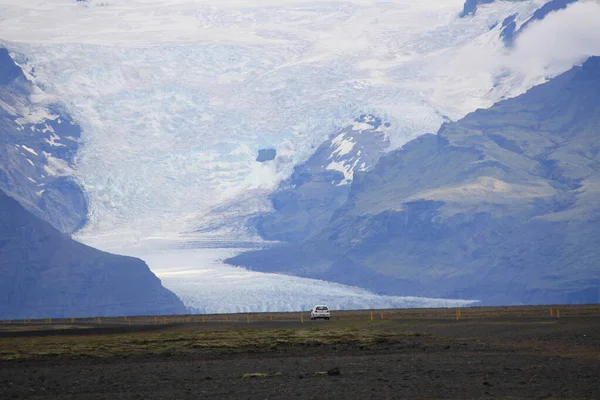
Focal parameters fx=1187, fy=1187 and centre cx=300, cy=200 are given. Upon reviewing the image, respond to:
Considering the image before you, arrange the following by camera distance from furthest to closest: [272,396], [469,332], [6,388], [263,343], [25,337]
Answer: [25,337], [469,332], [263,343], [6,388], [272,396]

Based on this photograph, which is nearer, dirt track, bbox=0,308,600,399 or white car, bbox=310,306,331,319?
dirt track, bbox=0,308,600,399

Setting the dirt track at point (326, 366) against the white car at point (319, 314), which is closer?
the dirt track at point (326, 366)

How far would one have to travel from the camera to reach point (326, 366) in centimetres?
5047

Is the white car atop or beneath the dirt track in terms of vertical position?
atop

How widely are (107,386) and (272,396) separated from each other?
7.58 m

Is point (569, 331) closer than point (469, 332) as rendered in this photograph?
Yes

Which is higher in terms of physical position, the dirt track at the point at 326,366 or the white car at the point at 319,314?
the white car at the point at 319,314

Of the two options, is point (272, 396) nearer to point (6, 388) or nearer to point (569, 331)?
point (6, 388)

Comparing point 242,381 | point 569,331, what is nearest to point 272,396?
point 242,381

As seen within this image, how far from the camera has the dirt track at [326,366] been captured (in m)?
41.2

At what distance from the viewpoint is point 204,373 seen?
48.8 m

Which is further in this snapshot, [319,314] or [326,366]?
[319,314]

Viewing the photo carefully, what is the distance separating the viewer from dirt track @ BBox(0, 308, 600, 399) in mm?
41188

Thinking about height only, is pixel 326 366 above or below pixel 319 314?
below
